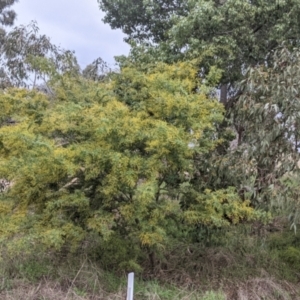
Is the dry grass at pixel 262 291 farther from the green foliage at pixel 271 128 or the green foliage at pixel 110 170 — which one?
the green foliage at pixel 271 128

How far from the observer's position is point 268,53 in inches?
249

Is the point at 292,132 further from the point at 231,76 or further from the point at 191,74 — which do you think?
the point at 231,76

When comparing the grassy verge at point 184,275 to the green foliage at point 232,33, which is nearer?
the grassy verge at point 184,275

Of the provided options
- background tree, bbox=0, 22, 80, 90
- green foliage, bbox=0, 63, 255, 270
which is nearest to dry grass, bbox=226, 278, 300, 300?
green foliage, bbox=0, 63, 255, 270

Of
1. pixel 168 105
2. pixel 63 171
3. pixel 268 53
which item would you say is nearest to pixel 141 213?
pixel 63 171

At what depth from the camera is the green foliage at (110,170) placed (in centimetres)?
386

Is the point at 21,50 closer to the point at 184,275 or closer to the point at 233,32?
the point at 233,32

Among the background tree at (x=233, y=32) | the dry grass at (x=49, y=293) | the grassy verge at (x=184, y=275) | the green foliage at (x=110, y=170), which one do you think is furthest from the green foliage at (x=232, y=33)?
the dry grass at (x=49, y=293)

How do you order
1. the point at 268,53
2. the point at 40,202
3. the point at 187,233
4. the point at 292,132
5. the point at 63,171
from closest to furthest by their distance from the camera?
1. the point at 63,171
2. the point at 40,202
3. the point at 292,132
4. the point at 187,233
5. the point at 268,53

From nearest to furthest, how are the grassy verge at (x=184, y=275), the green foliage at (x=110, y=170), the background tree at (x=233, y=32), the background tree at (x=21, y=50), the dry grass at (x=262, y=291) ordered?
the green foliage at (x=110, y=170) → the grassy verge at (x=184, y=275) → the dry grass at (x=262, y=291) → the background tree at (x=233, y=32) → the background tree at (x=21, y=50)

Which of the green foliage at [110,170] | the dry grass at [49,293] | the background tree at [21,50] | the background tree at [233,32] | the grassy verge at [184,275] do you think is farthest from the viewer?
the background tree at [21,50]

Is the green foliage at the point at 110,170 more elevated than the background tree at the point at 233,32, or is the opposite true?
the background tree at the point at 233,32

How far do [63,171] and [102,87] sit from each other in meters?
1.42

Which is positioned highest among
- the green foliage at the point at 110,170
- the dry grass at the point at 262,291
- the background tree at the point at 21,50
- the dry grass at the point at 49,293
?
the background tree at the point at 21,50
